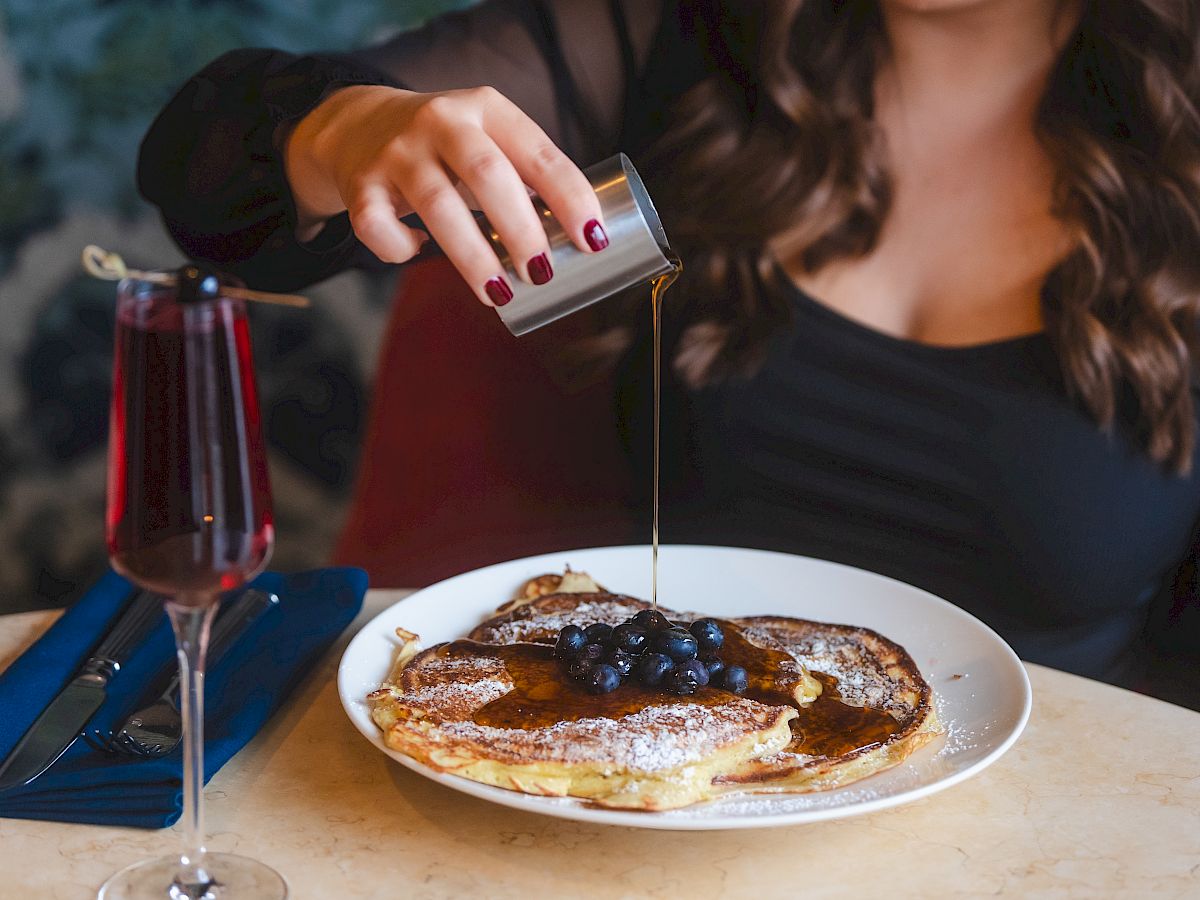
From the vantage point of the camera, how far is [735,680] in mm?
1039

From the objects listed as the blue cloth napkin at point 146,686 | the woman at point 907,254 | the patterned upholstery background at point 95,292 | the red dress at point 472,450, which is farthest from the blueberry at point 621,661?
the patterned upholstery background at point 95,292

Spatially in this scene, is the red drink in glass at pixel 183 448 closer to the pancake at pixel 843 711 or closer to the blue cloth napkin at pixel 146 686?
the blue cloth napkin at pixel 146 686

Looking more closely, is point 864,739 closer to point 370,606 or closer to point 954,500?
point 370,606

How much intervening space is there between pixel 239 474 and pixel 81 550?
2026 mm

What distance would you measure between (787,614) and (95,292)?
1683 millimetres

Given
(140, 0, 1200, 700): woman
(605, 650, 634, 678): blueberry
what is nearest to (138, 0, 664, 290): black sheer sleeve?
(140, 0, 1200, 700): woman

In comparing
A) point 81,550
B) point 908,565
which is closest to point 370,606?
point 908,565

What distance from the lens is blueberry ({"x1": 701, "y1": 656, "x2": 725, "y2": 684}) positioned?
1.06 metres

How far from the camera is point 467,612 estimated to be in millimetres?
1282

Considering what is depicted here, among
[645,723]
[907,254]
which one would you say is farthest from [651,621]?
[907,254]

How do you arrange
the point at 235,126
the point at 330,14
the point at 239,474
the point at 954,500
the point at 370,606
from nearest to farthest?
the point at 239,474 → the point at 370,606 → the point at 235,126 → the point at 954,500 → the point at 330,14

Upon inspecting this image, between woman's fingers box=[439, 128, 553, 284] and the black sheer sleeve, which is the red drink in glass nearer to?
woman's fingers box=[439, 128, 553, 284]

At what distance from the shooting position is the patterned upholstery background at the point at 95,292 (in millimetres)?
2318

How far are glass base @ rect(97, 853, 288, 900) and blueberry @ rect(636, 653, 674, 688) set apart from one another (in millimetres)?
346
